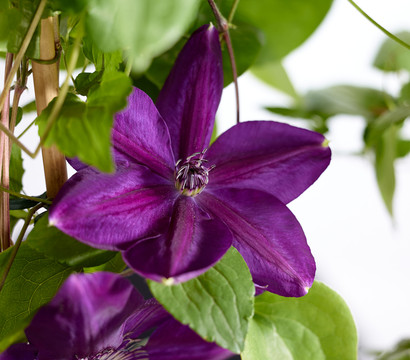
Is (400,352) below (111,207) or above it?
below

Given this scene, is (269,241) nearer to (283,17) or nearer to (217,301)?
(217,301)

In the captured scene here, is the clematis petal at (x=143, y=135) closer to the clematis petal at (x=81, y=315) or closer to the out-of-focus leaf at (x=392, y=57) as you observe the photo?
the clematis petal at (x=81, y=315)

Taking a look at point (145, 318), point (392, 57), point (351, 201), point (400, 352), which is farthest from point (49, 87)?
point (351, 201)

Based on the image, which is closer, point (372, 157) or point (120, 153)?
point (120, 153)

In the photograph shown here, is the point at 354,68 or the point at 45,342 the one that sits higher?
the point at 354,68

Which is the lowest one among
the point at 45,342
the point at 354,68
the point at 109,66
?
the point at 45,342

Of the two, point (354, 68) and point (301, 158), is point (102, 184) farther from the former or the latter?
point (354, 68)

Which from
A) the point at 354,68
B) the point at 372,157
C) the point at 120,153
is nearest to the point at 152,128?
the point at 120,153
